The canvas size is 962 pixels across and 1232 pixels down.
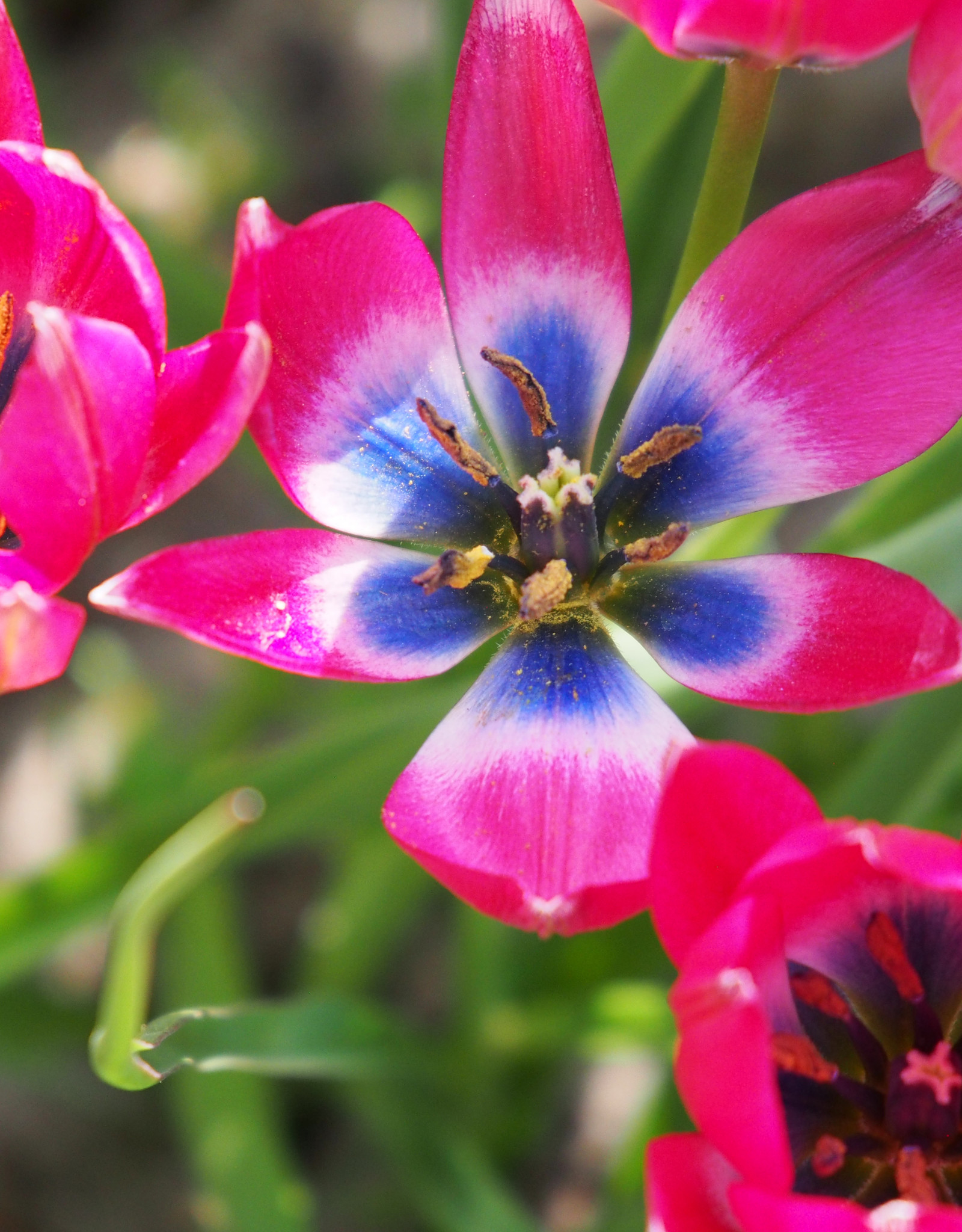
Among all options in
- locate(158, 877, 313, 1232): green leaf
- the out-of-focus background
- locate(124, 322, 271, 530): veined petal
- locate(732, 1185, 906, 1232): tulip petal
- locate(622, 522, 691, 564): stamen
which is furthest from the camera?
locate(158, 877, 313, 1232): green leaf

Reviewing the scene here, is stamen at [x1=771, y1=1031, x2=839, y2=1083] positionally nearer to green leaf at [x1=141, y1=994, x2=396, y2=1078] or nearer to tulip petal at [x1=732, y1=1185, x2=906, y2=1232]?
tulip petal at [x1=732, y1=1185, x2=906, y2=1232]

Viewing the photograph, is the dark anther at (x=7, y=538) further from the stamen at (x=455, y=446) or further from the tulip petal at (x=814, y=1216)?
the tulip petal at (x=814, y=1216)

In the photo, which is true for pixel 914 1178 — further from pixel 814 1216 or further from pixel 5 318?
pixel 5 318

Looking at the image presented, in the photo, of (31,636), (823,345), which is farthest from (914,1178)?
(31,636)

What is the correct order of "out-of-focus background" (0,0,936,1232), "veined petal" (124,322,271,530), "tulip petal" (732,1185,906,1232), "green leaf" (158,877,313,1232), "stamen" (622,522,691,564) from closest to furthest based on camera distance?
"tulip petal" (732,1185,906,1232) → "veined petal" (124,322,271,530) → "stamen" (622,522,691,564) → "out-of-focus background" (0,0,936,1232) → "green leaf" (158,877,313,1232)

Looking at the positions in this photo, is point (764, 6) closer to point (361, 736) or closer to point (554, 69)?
point (554, 69)

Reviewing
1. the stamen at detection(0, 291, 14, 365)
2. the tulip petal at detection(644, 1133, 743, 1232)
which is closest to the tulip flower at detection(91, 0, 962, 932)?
the tulip petal at detection(644, 1133, 743, 1232)

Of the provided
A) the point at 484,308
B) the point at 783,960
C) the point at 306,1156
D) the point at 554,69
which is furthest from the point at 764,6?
the point at 306,1156

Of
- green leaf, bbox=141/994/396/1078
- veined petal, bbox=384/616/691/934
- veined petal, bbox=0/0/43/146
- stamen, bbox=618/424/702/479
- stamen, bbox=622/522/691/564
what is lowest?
green leaf, bbox=141/994/396/1078
